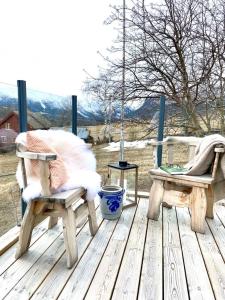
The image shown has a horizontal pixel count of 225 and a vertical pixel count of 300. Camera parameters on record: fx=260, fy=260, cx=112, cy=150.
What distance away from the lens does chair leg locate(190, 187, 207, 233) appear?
1973mm

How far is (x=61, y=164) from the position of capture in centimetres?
166

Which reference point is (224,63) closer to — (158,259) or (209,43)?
(209,43)

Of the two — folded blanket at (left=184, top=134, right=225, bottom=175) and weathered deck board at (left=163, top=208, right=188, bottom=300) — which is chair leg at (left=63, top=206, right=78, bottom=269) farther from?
folded blanket at (left=184, top=134, right=225, bottom=175)

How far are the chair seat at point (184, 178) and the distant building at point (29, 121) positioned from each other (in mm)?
997

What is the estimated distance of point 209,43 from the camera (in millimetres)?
3449

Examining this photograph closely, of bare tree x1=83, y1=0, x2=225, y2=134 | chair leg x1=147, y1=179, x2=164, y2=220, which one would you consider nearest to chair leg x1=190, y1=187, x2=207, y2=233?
chair leg x1=147, y1=179, x2=164, y2=220

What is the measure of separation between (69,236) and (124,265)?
37 centimetres

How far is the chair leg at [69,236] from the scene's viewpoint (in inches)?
58.6

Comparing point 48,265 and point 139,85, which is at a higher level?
point 139,85

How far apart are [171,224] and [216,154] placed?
2.19 ft

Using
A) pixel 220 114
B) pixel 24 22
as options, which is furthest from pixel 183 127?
pixel 24 22

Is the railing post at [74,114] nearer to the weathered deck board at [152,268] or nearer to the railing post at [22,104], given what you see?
the railing post at [22,104]

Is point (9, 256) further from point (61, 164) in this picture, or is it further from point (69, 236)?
point (61, 164)

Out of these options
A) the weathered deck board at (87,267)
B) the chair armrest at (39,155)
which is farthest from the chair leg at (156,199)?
the chair armrest at (39,155)
